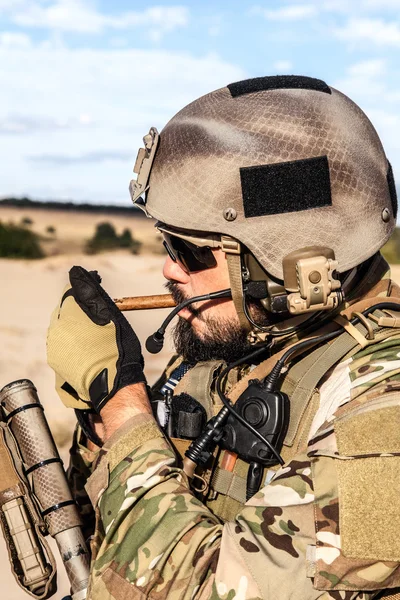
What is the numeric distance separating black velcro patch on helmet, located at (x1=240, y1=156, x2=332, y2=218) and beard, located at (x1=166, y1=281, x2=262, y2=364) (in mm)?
451

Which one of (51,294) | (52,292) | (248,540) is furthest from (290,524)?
(52,292)

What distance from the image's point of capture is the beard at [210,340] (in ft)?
10.4

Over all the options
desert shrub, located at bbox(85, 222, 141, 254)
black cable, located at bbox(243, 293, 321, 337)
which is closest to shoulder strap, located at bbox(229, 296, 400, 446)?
black cable, located at bbox(243, 293, 321, 337)

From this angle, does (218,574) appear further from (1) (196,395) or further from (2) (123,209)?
(2) (123,209)

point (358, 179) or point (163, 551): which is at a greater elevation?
point (358, 179)

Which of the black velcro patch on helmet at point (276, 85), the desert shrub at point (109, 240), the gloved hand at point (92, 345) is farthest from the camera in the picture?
the desert shrub at point (109, 240)

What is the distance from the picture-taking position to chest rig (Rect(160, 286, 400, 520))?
281 cm

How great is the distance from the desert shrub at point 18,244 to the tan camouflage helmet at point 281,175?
1031 inches

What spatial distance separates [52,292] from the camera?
2172cm

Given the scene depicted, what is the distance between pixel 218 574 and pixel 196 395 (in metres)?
0.94

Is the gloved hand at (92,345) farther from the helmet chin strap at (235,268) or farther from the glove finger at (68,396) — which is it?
the helmet chin strap at (235,268)

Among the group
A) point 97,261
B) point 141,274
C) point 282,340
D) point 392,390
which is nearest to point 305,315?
point 282,340

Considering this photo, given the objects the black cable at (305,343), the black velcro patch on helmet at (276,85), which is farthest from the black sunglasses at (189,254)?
the black velcro patch on helmet at (276,85)

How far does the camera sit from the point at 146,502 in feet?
8.46
